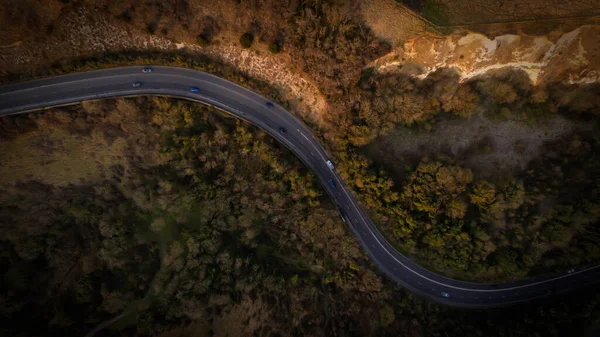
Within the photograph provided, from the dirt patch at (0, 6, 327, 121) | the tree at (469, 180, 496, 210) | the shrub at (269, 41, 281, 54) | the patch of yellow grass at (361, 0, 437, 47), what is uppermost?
the patch of yellow grass at (361, 0, 437, 47)

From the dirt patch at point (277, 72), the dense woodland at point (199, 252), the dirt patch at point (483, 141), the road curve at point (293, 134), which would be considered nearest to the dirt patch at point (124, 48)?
the dirt patch at point (277, 72)

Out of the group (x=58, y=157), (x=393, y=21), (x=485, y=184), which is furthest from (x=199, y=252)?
(x=393, y=21)

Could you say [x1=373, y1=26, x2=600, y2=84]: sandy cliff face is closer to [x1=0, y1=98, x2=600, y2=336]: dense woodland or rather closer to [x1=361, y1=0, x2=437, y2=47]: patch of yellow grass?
[x1=361, y1=0, x2=437, y2=47]: patch of yellow grass

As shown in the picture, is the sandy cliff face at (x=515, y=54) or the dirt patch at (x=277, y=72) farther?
the dirt patch at (x=277, y=72)

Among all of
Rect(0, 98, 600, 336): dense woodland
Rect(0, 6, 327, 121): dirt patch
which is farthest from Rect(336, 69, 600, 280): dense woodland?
Rect(0, 6, 327, 121): dirt patch

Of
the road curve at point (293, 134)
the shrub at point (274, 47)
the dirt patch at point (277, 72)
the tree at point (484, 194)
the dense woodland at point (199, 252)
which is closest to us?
the tree at point (484, 194)

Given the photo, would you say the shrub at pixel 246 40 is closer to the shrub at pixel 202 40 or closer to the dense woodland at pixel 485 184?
the shrub at pixel 202 40
